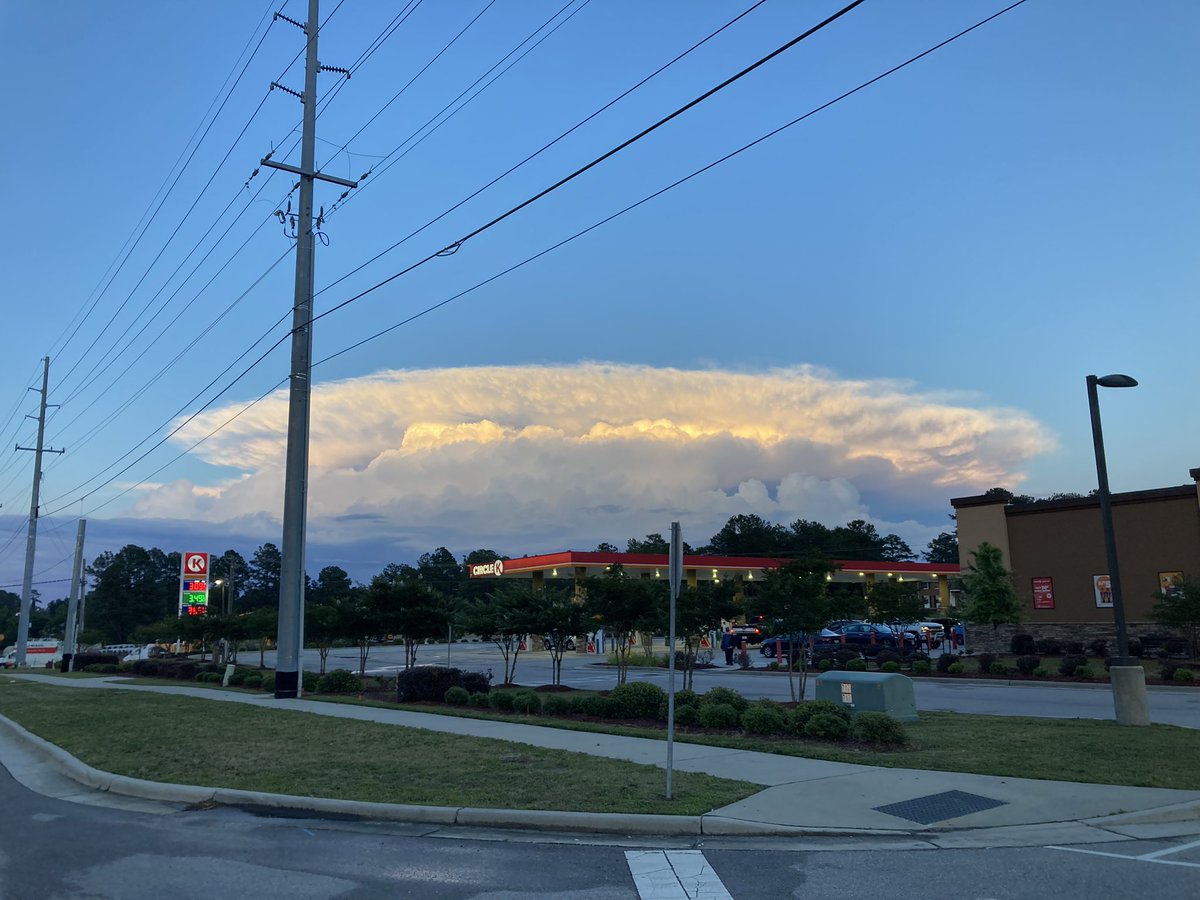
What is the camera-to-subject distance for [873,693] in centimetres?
1450

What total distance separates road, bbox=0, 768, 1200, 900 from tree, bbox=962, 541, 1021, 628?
26.1m

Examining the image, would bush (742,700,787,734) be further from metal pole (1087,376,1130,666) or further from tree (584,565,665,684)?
tree (584,565,665,684)

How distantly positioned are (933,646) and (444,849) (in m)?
42.8

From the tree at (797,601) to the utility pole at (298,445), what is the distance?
11.3 m

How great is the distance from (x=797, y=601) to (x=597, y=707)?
4.70m

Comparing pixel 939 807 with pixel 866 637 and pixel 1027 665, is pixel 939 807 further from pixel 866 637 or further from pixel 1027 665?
pixel 866 637

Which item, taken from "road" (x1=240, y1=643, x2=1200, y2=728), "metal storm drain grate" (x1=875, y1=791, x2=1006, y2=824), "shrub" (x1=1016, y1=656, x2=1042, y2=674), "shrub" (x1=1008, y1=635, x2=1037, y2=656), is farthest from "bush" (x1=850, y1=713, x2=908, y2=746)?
"shrub" (x1=1008, y1=635, x2=1037, y2=656)

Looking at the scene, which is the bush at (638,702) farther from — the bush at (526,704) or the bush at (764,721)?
the bush at (764,721)

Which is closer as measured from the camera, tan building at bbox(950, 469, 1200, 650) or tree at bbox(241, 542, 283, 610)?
tan building at bbox(950, 469, 1200, 650)

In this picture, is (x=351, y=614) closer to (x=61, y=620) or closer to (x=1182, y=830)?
(x=1182, y=830)

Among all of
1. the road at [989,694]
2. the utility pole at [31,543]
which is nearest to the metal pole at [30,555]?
the utility pole at [31,543]

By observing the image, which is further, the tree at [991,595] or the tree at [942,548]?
the tree at [942,548]

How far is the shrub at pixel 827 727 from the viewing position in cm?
1241

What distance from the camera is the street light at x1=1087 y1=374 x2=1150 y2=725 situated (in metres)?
14.2
